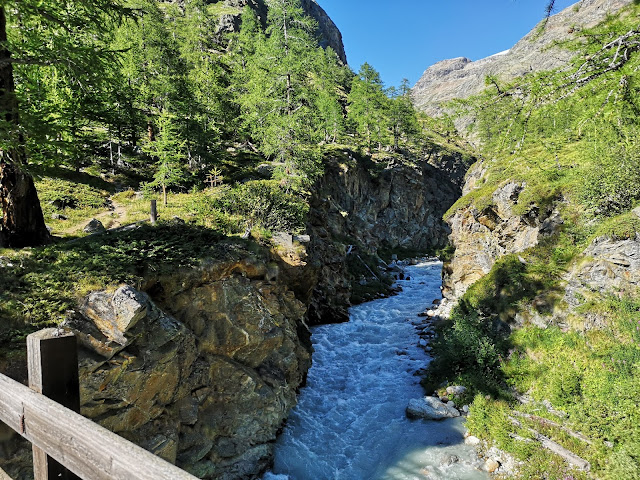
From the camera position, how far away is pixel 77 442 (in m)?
1.86

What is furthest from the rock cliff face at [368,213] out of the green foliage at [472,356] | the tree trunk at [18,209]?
the tree trunk at [18,209]

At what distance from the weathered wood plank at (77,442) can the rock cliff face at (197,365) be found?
5346 millimetres

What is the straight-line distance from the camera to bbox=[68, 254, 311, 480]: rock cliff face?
284 inches

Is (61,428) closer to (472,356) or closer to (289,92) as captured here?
(472,356)

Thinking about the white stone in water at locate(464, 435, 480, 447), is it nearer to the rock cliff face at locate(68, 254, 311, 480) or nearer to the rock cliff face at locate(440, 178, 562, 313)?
the rock cliff face at locate(68, 254, 311, 480)

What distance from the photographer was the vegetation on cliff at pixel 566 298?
575 cm

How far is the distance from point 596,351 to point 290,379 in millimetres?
11669

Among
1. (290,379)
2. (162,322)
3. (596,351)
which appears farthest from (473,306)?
(162,322)

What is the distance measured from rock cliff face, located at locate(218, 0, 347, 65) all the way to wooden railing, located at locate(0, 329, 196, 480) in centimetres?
8377

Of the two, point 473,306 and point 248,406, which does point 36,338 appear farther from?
point 473,306

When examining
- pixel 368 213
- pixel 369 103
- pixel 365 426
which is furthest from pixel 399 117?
pixel 365 426

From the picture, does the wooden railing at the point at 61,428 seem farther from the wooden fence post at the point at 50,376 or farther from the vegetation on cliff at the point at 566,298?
the vegetation on cliff at the point at 566,298

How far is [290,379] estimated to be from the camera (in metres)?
13.1

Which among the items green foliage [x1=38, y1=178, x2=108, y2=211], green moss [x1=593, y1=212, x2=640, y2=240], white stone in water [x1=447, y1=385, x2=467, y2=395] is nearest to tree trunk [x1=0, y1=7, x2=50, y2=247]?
green foliage [x1=38, y1=178, x2=108, y2=211]
